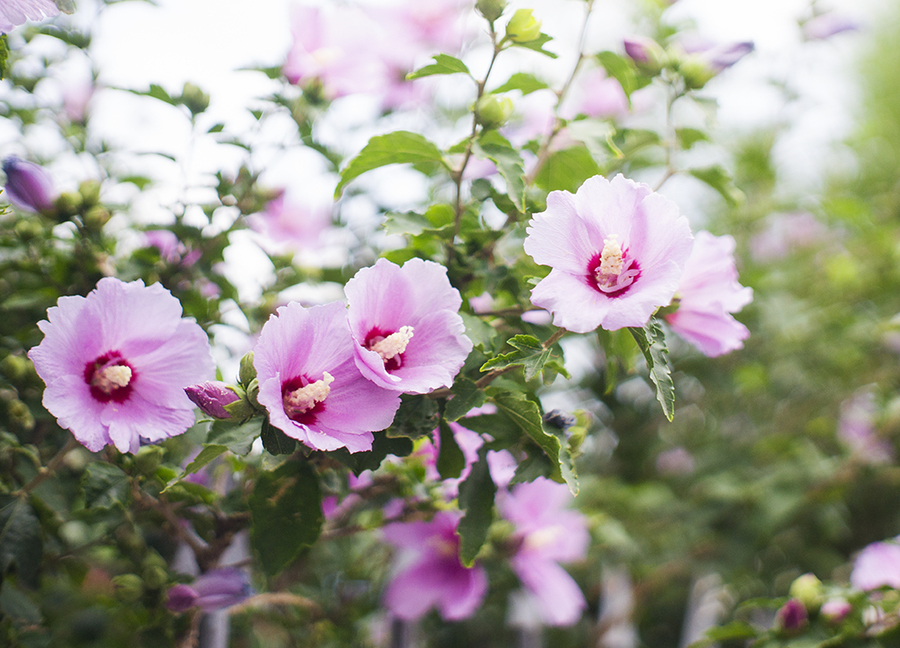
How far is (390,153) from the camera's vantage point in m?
0.75

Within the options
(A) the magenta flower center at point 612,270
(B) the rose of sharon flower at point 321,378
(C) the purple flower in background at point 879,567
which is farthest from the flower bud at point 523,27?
(C) the purple flower in background at point 879,567

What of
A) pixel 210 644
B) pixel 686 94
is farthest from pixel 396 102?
pixel 210 644

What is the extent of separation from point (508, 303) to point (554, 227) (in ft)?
0.71

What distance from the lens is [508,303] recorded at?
810 millimetres

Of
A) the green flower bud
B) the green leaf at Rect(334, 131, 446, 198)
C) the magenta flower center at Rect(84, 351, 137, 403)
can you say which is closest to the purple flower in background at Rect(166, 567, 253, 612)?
the green flower bud

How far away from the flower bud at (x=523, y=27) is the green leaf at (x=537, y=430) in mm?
401

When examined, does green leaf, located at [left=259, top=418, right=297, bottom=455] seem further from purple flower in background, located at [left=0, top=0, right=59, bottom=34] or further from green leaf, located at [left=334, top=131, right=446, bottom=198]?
purple flower in background, located at [left=0, top=0, right=59, bottom=34]

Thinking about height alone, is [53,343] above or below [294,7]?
below

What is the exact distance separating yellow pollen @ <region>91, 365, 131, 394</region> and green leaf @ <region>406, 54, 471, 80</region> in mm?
439

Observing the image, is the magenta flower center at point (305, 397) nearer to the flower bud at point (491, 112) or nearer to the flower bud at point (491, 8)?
the flower bud at point (491, 112)

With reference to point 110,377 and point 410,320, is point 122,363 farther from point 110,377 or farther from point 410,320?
point 410,320

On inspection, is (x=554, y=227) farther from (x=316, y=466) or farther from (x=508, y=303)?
(x=316, y=466)

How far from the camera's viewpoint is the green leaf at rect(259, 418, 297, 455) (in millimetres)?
→ 577

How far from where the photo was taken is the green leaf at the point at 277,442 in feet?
1.89
